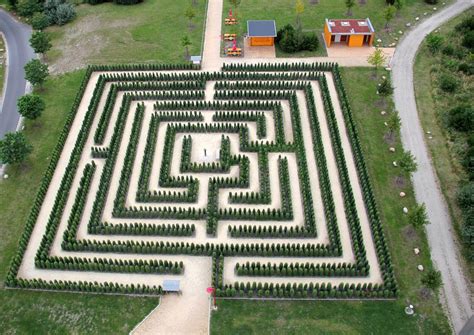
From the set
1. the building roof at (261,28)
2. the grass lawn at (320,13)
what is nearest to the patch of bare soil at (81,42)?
the grass lawn at (320,13)

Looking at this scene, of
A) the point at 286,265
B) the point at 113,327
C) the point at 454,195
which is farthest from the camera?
the point at 454,195

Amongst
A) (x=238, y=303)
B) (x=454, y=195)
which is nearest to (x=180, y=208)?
(x=238, y=303)

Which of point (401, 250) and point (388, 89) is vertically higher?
point (388, 89)

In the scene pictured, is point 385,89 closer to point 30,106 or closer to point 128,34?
point 128,34

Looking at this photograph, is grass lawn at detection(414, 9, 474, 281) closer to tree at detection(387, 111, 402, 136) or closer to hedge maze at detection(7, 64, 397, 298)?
tree at detection(387, 111, 402, 136)

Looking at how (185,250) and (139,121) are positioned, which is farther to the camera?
(139,121)

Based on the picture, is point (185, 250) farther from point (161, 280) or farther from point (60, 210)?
point (60, 210)
